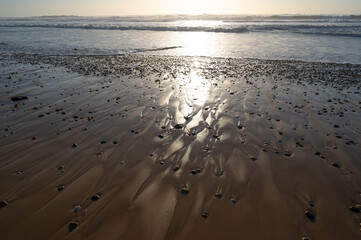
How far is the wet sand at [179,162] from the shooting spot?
361 centimetres

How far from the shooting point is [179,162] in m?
5.14

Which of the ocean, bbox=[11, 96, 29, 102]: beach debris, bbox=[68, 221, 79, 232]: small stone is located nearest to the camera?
bbox=[68, 221, 79, 232]: small stone

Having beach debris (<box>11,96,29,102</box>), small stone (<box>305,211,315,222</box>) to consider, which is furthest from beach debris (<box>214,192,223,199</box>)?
beach debris (<box>11,96,29,102</box>)

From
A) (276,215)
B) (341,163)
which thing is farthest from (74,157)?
(341,163)

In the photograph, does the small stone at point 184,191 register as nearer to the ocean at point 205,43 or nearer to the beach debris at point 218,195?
the beach debris at point 218,195

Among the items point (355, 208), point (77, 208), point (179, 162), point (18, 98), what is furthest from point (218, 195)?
point (18, 98)

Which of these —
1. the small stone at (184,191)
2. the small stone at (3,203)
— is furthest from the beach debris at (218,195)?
the small stone at (3,203)

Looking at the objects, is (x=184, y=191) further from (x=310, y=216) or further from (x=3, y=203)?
(x=3, y=203)

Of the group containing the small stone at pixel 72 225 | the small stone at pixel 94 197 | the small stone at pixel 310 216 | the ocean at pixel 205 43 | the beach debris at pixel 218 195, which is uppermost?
the small stone at pixel 72 225

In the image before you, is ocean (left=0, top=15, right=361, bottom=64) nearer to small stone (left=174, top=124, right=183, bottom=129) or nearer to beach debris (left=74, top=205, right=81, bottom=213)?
small stone (left=174, top=124, right=183, bottom=129)

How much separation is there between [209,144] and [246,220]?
7.97ft

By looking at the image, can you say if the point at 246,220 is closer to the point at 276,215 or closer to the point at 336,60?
the point at 276,215

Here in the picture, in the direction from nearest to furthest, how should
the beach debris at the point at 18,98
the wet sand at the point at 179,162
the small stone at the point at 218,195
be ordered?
the wet sand at the point at 179,162, the small stone at the point at 218,195, the beach debris at the point at 18,98

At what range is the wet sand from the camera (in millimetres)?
3613
